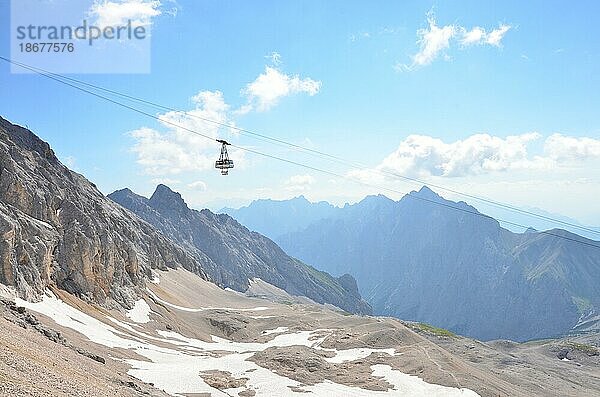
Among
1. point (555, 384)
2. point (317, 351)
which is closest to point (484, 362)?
point (555, 384)

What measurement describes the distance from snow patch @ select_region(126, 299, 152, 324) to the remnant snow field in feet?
15.6

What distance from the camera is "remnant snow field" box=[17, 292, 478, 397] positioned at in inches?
1890

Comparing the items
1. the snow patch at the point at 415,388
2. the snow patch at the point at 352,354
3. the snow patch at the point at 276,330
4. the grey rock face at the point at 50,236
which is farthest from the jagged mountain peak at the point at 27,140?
the snow patch at the point at 415,388

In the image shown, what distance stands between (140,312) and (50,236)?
19041 millimetres

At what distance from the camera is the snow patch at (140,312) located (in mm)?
79438

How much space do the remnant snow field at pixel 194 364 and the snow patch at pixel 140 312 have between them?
4755 millimetres

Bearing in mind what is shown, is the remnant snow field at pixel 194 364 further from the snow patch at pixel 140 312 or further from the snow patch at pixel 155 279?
the snow patch at pixel 155 279

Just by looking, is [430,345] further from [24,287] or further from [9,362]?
[9,362]

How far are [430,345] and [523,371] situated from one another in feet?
55.1

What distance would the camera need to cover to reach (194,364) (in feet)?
185

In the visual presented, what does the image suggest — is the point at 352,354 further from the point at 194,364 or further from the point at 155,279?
the point at 155,279

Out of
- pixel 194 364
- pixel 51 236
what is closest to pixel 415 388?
pixel 194 364

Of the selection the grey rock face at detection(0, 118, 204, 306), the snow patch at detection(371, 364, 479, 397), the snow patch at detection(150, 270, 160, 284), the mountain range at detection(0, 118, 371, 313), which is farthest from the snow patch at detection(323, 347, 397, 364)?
the snow patch at detection(150, 270, 160, 284)

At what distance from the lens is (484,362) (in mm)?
85938
